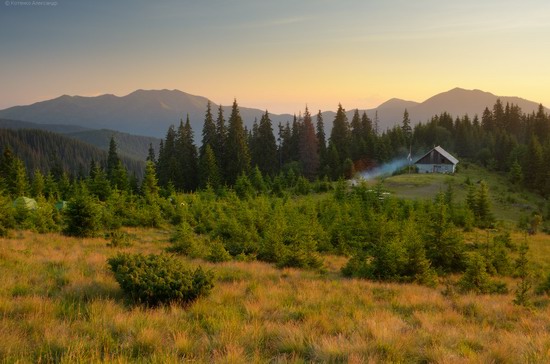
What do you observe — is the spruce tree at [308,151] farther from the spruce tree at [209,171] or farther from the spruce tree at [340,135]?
the spruce tree at [209,171]

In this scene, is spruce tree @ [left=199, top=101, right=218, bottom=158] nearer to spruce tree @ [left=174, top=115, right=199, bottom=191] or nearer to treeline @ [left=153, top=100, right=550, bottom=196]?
treeline @ [left=153, top=100, right=550, bottom=196]

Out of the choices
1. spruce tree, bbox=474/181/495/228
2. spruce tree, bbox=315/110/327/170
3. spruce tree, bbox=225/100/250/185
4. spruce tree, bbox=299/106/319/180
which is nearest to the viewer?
spruce tree, bbox=474/181/495/228

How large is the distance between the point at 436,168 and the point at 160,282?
239 ft

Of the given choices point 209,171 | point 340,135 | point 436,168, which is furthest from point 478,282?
point 340,135

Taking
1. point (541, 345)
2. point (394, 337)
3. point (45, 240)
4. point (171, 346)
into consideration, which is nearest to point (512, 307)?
point (541, 345)

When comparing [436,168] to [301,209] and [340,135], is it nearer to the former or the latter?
[340,135]

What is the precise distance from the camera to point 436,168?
7219cm

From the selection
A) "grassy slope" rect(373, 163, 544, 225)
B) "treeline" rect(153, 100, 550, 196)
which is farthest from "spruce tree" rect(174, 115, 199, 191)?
"grassy slope" rect(373, 163, 544, 225)

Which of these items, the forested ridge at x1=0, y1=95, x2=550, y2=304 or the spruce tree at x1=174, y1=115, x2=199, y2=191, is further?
the spruce tree at x1=174, y1=115, x2=199, y2=191

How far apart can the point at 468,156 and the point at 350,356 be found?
10530 cm

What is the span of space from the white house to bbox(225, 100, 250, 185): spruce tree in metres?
35.4

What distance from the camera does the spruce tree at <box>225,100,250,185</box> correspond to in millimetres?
66625

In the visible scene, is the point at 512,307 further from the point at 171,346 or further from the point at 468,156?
the point at 468,156

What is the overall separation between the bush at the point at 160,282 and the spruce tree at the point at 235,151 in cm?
5668
